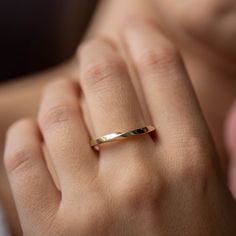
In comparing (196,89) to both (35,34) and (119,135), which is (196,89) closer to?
(119,135)

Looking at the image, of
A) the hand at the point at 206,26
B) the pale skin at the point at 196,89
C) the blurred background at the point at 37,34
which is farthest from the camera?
the blurred background at the point at 37,34

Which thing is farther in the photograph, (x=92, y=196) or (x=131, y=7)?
(x=131, y=7)

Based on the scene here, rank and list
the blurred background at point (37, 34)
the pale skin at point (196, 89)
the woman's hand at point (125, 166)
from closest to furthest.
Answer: the woman's hand at point (125, 166) < the pale skin at point (196, 89) < the blurred background at point (37, 34)

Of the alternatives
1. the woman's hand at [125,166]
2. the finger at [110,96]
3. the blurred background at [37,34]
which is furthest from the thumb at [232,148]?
the blurred background at [37,34]

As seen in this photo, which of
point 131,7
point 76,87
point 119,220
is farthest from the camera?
point 131,7

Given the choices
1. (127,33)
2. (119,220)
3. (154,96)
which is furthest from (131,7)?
(119,220)

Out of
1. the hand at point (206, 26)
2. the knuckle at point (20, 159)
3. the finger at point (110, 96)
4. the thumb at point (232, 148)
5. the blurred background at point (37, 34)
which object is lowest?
the thumb at point (232, 148)

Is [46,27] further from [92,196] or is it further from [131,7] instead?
[92,196]

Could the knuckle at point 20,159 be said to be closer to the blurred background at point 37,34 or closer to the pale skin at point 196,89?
the pale skin at point 196,89
